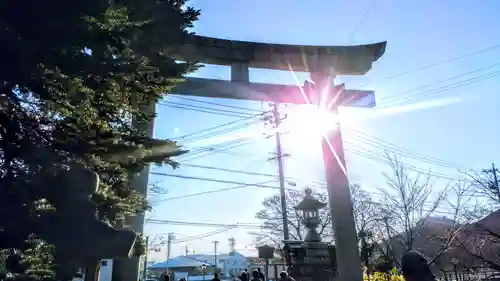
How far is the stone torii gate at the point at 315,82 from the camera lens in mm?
6797

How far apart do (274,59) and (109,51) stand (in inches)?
197

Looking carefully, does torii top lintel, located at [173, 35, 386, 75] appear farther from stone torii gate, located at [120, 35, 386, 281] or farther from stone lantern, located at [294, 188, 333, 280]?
stone lantern, located at [294, 188, 333, 280]

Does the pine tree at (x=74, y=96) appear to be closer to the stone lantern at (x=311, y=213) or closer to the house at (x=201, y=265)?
the stone lantern at (x=311, y=213)

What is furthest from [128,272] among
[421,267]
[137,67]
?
[421,267]

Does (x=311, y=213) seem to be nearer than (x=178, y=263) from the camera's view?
Yes

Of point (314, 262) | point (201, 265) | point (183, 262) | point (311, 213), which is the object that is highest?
point (311, 213)

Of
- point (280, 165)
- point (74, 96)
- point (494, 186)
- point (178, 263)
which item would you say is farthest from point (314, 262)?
point (178, 263)

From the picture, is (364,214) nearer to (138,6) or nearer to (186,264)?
(138,6)

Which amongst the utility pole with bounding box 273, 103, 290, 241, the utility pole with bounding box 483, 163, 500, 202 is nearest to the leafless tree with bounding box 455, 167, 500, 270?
the utility pole with bounding box 483, 163, 500, 202

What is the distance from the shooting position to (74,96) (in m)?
2.68

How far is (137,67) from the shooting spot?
9.99ft

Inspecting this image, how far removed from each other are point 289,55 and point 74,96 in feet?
17.9

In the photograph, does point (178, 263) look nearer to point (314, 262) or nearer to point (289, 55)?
point (314, 262)

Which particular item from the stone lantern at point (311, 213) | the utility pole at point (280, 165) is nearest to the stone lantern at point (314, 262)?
the stone lantern at point (311, 213)
